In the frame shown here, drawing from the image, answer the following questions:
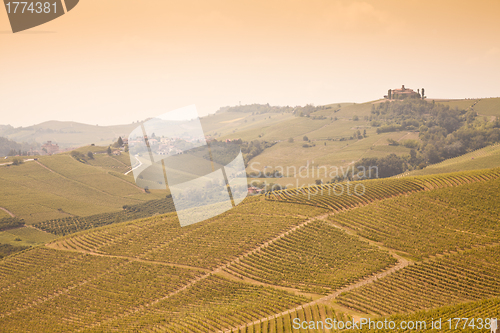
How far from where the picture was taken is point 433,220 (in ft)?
121

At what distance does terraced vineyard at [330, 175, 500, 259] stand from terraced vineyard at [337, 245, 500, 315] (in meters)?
1.92

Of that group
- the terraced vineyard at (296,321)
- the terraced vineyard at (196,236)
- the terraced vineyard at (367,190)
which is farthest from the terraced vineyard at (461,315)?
the terraced vineyard at (367,190)

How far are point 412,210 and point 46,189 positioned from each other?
84.4 m

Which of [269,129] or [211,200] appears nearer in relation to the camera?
[211,200]

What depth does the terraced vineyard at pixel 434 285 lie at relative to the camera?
23.9m

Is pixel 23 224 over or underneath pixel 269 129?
underneath

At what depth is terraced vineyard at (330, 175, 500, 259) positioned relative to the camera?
32344 mm

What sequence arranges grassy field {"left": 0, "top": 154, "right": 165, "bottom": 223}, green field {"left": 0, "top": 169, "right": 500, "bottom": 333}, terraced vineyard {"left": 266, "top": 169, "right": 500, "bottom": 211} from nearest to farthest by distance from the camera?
green field {"left": 0, "top": 169, "right": 500, "bottom": 333}
terraced vineyard {"left": 266, "top": 169, "right": 500, "bottom": 211}
grassy field {"left": 0, "top": 154, "right": 165, "bottom": 223}

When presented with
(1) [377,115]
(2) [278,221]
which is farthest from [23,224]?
(1) [377,115]

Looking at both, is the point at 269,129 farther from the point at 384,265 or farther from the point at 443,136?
the point at 384,265

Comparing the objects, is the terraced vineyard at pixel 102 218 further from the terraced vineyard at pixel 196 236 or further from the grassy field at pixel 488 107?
the grassy field at pixel 488 107

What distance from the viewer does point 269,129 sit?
166 meters

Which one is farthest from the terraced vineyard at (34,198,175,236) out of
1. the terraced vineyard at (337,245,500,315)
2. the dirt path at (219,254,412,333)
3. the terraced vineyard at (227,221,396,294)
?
the terraced vineyard at (337,245,500,315)

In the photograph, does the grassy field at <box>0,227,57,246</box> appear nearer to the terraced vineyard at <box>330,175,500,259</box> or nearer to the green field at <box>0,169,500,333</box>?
the green field at <box>0,169,500,333</box>
